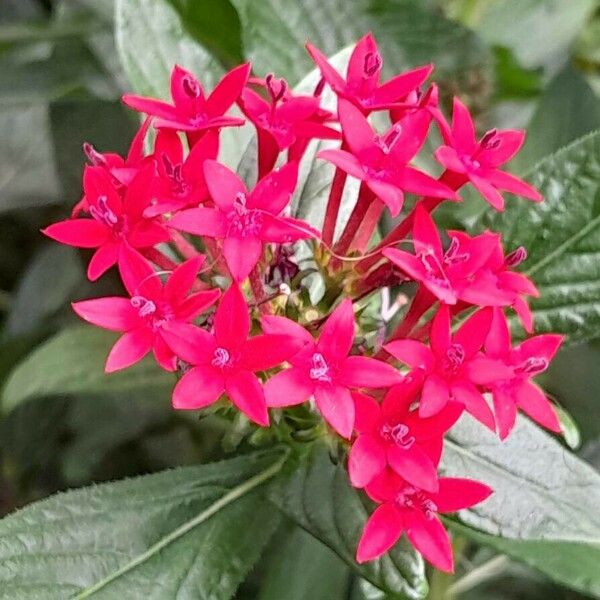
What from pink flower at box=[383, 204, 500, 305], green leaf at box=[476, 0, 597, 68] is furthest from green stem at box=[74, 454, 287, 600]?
green leaf at box=[476, 0, 597, 68]

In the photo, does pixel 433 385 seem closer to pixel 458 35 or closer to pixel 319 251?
pixel 319 251

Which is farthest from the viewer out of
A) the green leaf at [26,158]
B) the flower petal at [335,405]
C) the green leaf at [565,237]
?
the green leaf at [26,158]

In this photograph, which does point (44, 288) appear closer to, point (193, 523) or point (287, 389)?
point (193, 523)

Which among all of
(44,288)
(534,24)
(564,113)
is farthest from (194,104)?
(534,24)

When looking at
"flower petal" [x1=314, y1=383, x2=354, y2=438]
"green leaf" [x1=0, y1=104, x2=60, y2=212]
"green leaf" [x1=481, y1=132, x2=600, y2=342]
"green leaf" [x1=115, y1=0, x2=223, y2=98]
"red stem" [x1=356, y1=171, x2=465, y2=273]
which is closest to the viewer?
"flower petal" [x1=314, y1=383, x2=354, y2=438]

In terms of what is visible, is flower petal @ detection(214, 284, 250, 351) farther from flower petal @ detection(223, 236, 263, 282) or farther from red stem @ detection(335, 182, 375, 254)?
red stem @ detection(335, 182, 375, 254)

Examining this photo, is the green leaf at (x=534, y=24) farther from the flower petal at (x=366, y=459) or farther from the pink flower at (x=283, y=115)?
the flower petal at (x=366, y=459)

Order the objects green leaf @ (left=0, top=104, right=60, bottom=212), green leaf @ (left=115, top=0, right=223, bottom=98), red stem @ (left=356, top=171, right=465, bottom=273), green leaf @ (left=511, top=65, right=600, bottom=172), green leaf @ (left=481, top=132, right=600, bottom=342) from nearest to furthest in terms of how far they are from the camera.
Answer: red stem @ (left=356, top=171, right=465, bottom=273) → green leaf @ (left=481, top=132, right=600, bottom=342) → green leaf @ (left=115, top=0, right=223, bottom=98) → green leaf @ (left=511, top=65, right=600, bottom=172) → green leaf @ (left=0, top=104, right=60, bottom=212)

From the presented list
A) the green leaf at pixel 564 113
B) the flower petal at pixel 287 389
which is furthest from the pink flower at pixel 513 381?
the green leaf at pixel 564 113
